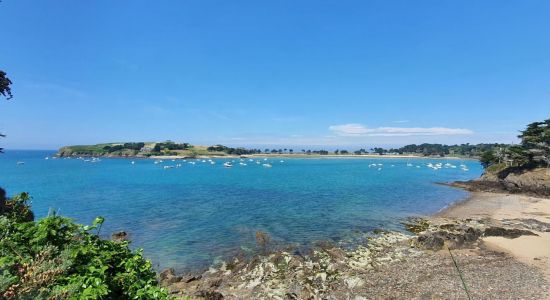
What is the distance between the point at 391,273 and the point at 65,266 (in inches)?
845

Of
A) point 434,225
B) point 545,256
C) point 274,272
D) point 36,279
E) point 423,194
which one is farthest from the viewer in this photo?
point 423,194

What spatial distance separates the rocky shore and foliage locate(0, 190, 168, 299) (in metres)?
12.4

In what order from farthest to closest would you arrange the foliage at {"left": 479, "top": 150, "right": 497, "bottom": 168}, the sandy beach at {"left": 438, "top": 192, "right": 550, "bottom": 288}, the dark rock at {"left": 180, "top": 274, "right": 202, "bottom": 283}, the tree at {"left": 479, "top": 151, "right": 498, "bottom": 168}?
the foliage at {"left": 479, "top": 150, "right": 497, "bottom": 168}, the tree at {"left": 479, "top": 151, "right": 498, "bottom": 168}, the sandy beach at {"left": 438, "top": 192, "right": 550, "bottom": 288}, the dark rock at {"left": 180, "top": 274, "right": 202, "bottom": 283}

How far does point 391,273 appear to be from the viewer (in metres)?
22.8

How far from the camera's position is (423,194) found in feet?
231

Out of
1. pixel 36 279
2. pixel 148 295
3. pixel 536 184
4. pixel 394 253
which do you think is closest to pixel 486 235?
pixel 394 253

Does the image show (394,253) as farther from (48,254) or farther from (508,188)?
(508,188)

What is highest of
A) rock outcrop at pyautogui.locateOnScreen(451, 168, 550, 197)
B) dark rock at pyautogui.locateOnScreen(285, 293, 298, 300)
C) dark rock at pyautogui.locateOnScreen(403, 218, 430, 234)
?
rock outcrop at pyautogui.locateOnScreen(451, 168, 550, 197)

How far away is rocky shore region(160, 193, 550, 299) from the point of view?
19703mm

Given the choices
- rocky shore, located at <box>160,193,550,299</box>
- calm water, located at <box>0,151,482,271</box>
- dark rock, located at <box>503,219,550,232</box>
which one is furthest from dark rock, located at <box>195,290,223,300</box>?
dark rock, located at <box>503,219,550,232</box>

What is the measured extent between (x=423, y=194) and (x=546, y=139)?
3119cm

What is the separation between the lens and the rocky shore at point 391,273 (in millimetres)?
19703

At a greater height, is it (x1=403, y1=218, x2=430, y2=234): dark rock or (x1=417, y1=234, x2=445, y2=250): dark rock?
(x1=417, y1=234, x2=445, y2=250): dark rock

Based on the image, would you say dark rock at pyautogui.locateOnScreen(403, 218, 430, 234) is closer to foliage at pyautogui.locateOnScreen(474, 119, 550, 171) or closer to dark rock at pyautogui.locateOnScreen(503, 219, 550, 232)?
dark rock at pyautogui.locateOnScreen(503, 219, 550, 232)
